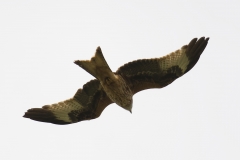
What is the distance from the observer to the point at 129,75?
10867 mm

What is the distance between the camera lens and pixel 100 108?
457 inches

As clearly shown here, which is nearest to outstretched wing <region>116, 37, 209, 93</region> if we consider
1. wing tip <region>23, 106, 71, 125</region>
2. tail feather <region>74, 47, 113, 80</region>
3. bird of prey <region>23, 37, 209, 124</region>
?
bird of prey <region>23, 37, 209, 124</region>

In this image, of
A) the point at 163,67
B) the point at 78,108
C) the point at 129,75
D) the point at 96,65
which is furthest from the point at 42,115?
the point at 163,67

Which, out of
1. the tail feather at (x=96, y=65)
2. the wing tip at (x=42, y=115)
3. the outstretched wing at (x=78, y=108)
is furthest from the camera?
the wing tip at (x=42, y=115)

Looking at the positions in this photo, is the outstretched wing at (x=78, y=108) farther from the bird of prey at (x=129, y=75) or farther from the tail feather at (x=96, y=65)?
the tail feather at (x=96, y=65)

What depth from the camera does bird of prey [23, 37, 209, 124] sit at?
34.8ft

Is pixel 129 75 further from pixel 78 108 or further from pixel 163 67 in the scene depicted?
pixel 78 108

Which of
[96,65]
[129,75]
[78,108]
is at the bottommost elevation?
[78,108]

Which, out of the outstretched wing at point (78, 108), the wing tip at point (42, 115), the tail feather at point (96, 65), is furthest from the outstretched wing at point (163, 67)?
the wing tip at point (42, 115)

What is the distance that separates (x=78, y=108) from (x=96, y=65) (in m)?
1.73

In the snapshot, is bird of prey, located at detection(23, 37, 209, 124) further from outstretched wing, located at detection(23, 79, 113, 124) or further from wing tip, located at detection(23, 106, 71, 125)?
wing tip, located at detection(23, 106, 71, 125)

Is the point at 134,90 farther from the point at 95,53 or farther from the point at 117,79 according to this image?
the point at 95,53

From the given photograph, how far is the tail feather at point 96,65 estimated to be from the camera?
33.7 ft

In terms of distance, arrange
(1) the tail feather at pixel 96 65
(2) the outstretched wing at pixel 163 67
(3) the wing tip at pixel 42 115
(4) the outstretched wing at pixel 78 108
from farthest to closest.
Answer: (3) the wing tip at pixel 42 115 < (4) the outstretched wing at pixel 78 108 < (2) the outstretched wing at pixel 163 67 < (1) the tail feather at pixel 96 65
